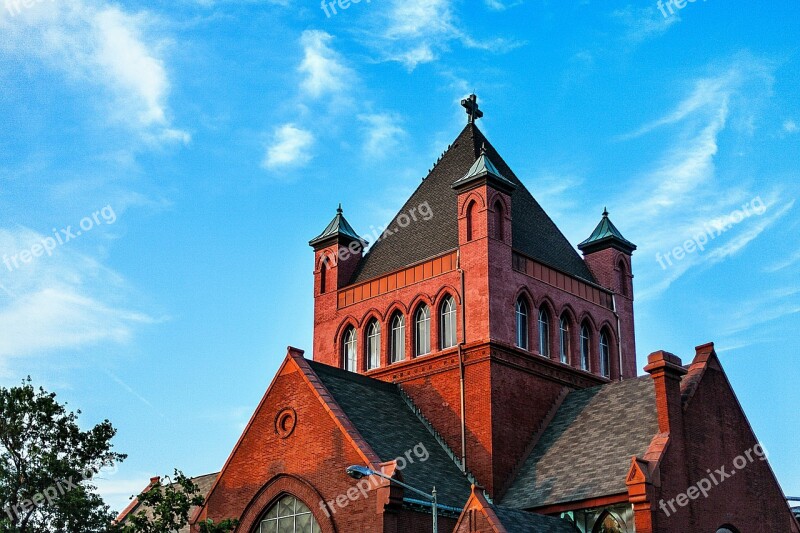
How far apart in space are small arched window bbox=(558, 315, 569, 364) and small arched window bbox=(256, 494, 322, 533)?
455 inches

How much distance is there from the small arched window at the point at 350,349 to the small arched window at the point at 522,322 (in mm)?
6529

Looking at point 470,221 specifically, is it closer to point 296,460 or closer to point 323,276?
point 323,276

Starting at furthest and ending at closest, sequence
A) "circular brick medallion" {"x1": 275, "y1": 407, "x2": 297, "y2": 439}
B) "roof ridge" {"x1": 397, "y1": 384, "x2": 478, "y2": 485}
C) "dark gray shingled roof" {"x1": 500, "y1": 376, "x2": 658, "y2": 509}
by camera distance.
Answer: "roof ridge" {"x1": 397, "y1": 384, "x2": 478, "y2": 485} < "circular brick medallion" {"x1": 275, "y1": 407, "x2": 297, "y2": 439} < "dark gray shingled roof" {"x1": 500, "y1": 376, "x2": 658, "y2": 509}

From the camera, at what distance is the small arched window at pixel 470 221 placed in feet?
120

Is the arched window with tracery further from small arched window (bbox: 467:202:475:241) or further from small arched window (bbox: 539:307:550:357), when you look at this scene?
small arched window (bbox: 467:202:475:241)

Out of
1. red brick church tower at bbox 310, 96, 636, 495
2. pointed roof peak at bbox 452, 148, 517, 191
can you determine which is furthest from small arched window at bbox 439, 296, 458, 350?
pointed roof peak at bbox 452, 148, 517, 191

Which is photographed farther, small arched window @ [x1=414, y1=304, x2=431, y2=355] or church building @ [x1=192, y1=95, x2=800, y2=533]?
small arched window @ [x1=414, y1=304, x2=431, y2=355]

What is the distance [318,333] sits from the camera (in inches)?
1615

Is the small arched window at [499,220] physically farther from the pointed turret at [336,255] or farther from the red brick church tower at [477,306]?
the pointed turret at [336,255]

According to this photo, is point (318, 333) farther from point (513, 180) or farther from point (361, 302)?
point (513, 180)

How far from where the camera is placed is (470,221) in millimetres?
36938

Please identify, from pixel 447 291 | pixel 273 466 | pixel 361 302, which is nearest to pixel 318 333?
pixel 361 302

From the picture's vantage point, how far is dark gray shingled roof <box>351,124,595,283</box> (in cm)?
3876

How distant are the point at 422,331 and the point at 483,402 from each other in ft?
14.4
